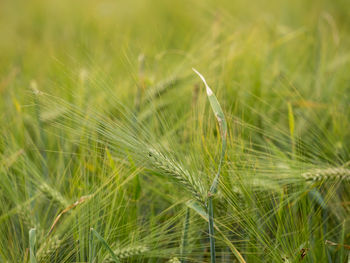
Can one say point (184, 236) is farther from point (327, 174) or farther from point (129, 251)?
point (327, 174)

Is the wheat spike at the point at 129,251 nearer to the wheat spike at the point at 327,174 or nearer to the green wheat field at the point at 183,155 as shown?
the green wheat field at the point at 183,155

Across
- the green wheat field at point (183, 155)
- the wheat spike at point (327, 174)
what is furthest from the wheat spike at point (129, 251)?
the wheat spike at point (327, 174)

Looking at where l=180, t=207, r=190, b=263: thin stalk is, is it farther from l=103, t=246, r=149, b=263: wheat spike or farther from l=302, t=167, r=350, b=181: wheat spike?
l=302, t=167, r=350, b=181: wheat spike

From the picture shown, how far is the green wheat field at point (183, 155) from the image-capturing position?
0.71 m

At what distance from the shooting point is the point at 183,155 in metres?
0.75

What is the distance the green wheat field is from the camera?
2.32 ft

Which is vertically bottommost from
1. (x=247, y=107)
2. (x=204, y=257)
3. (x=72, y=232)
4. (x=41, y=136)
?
(x=204, y=257)

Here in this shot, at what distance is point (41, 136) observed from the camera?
3.35 ft

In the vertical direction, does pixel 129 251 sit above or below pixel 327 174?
below

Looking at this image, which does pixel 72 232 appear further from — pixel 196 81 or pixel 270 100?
pixel 270 100

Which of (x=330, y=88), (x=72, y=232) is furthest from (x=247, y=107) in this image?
(x=72, y=232)

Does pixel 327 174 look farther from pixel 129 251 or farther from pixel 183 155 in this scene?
pixel 129 251

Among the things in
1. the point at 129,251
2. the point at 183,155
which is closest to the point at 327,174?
the point at 183,155

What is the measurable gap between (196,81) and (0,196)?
2.01ft
